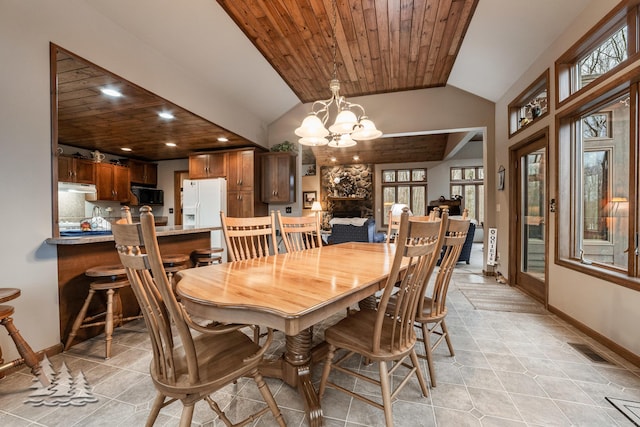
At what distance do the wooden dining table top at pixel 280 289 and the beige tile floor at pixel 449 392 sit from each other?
725 mm

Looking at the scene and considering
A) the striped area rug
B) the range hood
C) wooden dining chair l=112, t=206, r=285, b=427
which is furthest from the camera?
the range hood

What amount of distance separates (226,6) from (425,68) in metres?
2.77

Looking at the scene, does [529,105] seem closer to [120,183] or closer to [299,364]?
[299,364]

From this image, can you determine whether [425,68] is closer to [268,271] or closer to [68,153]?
[268,271]

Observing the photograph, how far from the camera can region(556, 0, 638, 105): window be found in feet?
6.48

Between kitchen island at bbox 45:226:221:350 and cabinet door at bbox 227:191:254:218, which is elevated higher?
cabinet door at bbox 227:191:254:218

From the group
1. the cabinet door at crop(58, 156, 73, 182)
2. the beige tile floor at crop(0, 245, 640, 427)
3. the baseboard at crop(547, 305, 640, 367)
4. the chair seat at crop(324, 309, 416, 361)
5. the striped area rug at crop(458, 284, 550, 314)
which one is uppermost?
the cabinet door at crop(58, 156, 73, 182)

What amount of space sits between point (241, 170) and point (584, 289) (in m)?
4.84

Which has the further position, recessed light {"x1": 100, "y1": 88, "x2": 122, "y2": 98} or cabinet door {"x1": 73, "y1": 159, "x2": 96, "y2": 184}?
cabinet door {"x1": 73, "y1": 159, "x2": 96, "y2": 184}

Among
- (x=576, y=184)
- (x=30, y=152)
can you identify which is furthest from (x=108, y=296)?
(x=576, y=184)

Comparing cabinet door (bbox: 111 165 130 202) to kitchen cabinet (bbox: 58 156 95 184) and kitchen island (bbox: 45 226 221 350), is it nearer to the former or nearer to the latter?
kitchen cabinet (bbox: 58 156 95 184)

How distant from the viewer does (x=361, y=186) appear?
411 inches

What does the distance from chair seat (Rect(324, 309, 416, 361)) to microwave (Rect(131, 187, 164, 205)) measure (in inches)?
241

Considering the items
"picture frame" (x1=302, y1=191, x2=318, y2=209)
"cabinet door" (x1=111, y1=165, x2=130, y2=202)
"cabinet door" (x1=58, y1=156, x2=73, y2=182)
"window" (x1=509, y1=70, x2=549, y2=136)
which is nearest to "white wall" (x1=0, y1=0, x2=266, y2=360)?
"cabinet door" (x1=58, y1=156, x2=73, y2=182)
